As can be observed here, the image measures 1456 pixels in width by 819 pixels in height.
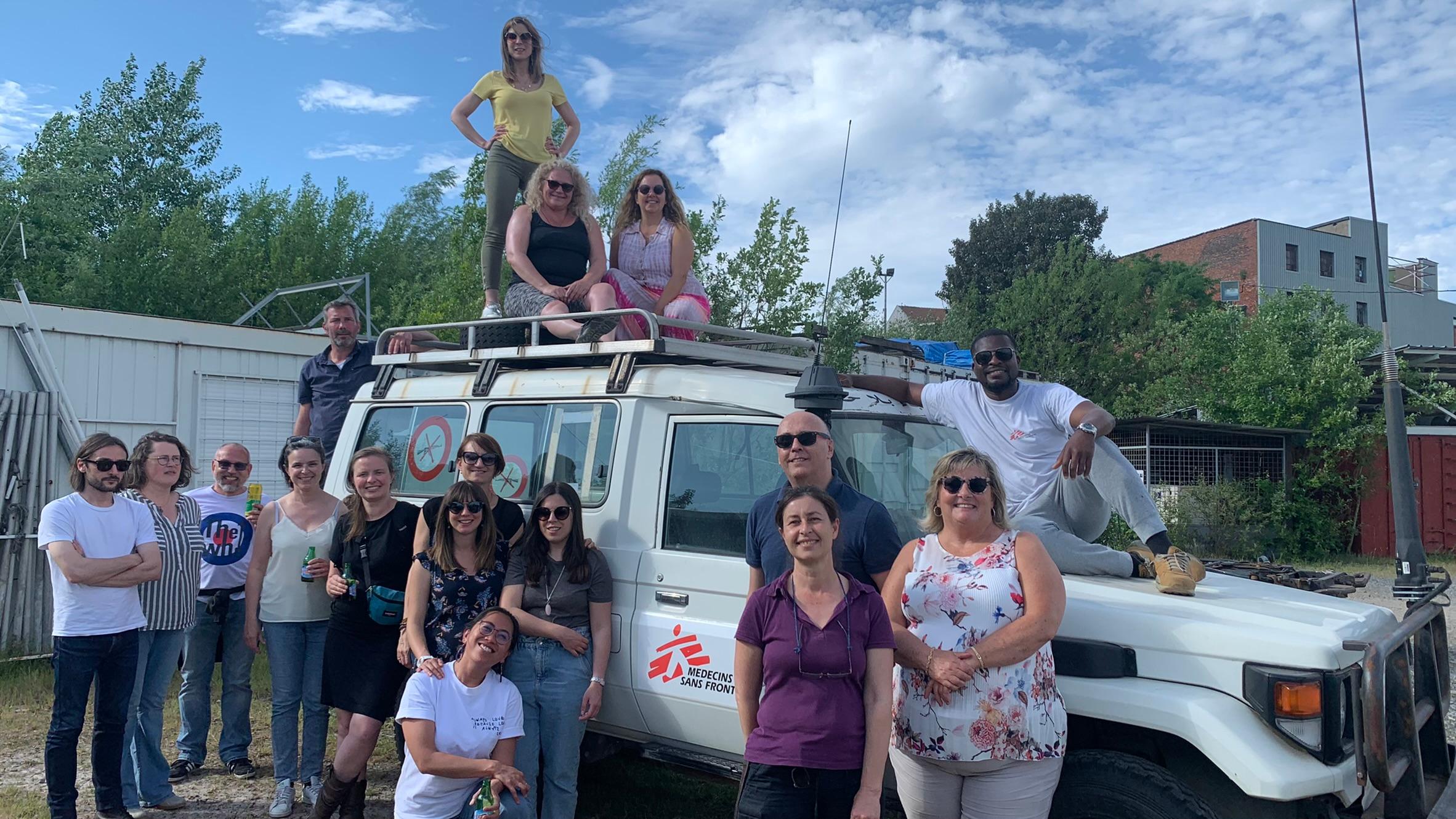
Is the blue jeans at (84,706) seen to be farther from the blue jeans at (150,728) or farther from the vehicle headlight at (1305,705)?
the vehicle headlight at (1305,705)

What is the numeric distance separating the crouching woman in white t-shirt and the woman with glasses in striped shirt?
1.67 m

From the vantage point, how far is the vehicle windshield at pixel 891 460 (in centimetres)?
405

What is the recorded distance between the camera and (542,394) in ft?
15.9

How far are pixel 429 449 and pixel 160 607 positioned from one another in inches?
55.4

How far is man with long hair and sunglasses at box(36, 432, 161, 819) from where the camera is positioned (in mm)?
4605

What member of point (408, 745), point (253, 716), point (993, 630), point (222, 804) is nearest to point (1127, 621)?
point (993, 630)

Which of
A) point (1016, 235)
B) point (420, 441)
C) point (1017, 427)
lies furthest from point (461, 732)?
point (1016, 235)

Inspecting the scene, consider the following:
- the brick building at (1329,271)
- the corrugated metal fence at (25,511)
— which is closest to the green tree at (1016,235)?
the brick building at (1329,271)

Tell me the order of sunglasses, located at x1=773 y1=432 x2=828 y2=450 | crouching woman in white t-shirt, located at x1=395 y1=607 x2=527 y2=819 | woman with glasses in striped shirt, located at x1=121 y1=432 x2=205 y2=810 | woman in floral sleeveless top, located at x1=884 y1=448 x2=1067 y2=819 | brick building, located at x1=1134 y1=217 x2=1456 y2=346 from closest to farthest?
woman in floral sleeveless top, located at x1=884 y1=448 x2=1067 y2=819 < sunglasses, located at x1=773 y1=432 x2=828 y2=450 < crouching woman in white t-shirt, located at x1=395 y1=607 x2=527 y2=819 < woman with glasses in striped shirt, located at x1=121 y1=432 x2=205 y2=810 < brick building, located at x1=1134 y1=217 x2=1456 y2=346

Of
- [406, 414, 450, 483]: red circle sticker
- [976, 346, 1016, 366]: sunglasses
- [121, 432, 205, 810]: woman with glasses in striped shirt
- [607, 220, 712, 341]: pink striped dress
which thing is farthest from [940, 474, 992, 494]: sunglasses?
[121, 432, 205, 810]: woman with glasses in striped shirt

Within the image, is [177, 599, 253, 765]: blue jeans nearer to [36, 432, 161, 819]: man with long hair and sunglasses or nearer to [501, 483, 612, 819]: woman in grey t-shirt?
[36, 432, 161, 819]: man with long hair and sunglasses

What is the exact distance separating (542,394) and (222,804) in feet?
8.88

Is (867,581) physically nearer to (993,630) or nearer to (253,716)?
(993,630)

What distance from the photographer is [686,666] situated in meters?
4.16
